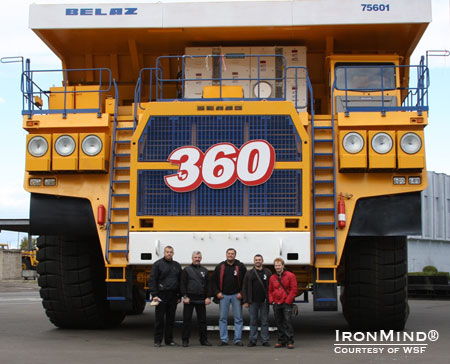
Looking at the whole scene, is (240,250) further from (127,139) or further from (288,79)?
(288,79)

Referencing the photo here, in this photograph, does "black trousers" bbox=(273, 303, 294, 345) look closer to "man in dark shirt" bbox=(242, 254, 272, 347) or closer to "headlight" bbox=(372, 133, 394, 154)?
"man in dark shirt" bbox=(242, 254, 272, 347)

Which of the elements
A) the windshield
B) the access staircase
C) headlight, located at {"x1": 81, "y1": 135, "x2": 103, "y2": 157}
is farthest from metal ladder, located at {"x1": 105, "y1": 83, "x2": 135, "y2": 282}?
the windshield

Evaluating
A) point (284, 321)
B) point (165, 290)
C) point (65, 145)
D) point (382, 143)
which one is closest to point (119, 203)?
point (65, 145)

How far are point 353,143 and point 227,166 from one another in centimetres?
176

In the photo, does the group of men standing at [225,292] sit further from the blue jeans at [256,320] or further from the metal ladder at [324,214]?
the metal ladder at [324,214]

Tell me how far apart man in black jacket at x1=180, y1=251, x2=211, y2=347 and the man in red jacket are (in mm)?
944

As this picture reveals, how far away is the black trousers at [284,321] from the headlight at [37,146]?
388 centimetres

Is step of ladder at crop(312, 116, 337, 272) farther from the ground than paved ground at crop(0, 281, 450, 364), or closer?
farther from the ground

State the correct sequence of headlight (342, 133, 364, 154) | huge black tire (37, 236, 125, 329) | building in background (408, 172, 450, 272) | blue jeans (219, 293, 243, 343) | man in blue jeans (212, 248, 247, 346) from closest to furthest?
man in blue jeans (212, 248, 247, 346) < headlight (342, 133, 364, 154) < blue jeans (219, 293, 243, 343) < huge black tire (37, 236, 125, 329) < building in background (408, 172, 450, 272)

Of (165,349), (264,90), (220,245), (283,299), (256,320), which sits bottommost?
(165,349)

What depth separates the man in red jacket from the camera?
939cm

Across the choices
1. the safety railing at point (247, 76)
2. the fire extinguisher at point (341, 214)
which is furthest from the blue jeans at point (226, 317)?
the safety railing at point (247, 76)

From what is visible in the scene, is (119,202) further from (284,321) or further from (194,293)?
(284,321)

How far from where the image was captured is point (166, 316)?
32.2 feet
